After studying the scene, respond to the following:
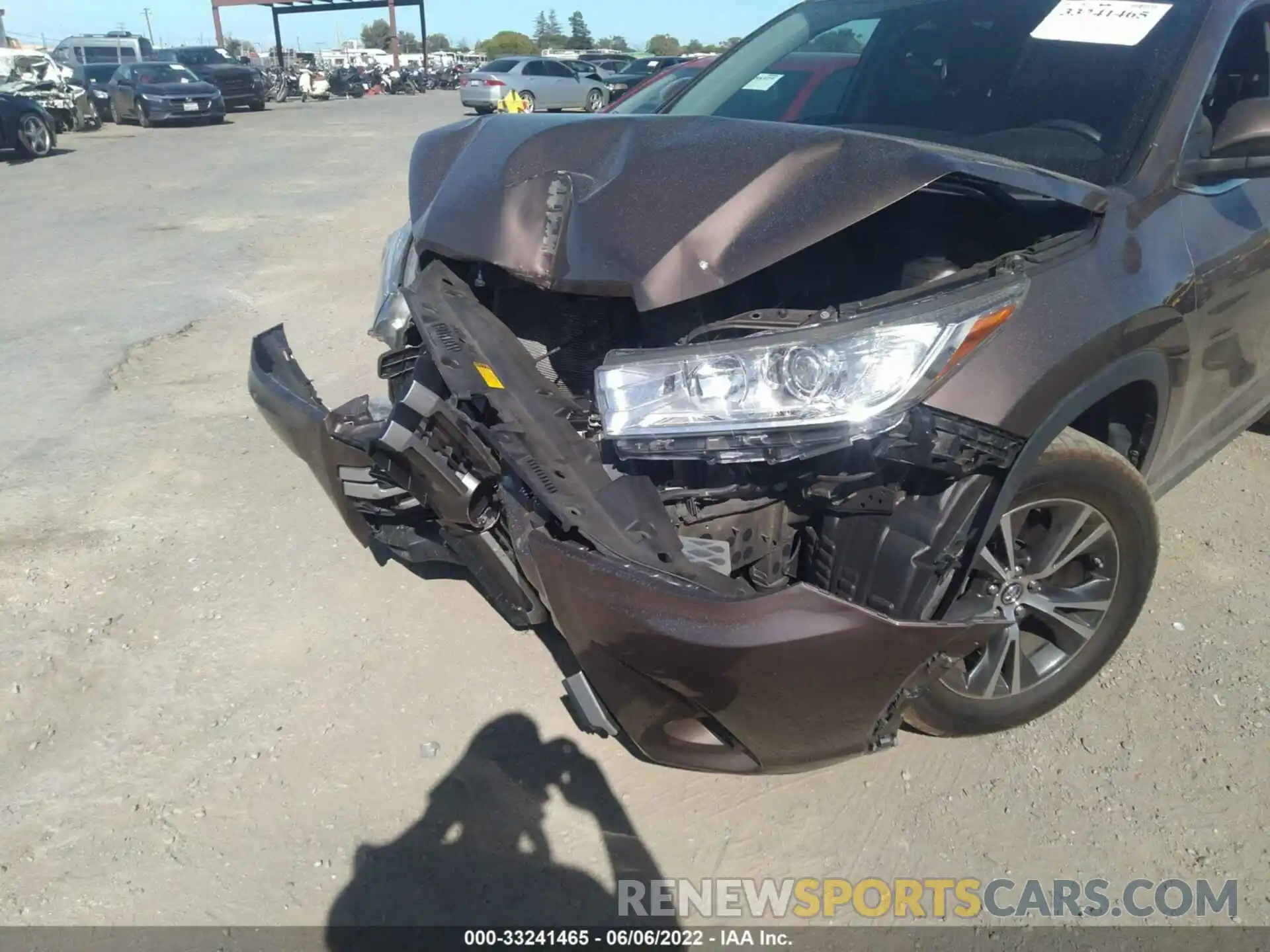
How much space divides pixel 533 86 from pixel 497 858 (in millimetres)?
27274

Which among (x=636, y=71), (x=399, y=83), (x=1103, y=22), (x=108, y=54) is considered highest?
(x=1103, y=22)

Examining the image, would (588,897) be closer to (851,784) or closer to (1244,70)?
(851,784)

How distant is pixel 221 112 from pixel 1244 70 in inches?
936

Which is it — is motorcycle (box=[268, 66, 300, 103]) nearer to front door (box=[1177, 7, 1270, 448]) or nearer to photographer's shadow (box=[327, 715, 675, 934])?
front door (box=[1177, 7, 1270, 448])

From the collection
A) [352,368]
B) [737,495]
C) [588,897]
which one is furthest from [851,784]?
[352,368]

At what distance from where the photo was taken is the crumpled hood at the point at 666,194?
6.46ft

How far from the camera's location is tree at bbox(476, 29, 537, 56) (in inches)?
2813

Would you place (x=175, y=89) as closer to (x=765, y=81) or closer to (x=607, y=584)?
(x=765, y=81)

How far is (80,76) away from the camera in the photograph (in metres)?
24.0

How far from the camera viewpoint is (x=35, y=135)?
1518 cm

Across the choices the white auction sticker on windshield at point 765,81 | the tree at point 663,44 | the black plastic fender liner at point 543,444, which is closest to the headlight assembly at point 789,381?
the black plastic fender liner at point 543,444

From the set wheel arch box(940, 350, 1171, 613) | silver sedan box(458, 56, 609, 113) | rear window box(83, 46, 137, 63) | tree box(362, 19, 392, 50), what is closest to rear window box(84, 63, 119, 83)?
rear window box(83, 46, 137, 63)

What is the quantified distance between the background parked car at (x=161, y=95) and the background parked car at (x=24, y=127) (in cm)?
576


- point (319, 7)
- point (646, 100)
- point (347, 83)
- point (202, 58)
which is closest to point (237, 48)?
point (319, 7)
